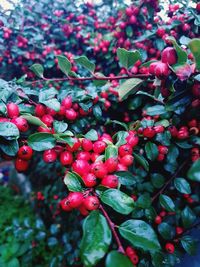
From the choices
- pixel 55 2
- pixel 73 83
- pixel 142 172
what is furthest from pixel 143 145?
pixel 55 2

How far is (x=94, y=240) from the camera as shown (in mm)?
734

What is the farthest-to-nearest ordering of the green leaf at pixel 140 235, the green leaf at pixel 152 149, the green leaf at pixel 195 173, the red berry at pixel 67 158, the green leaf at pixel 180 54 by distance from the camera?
the green leaf at pixel 152 149 < the red berry at pixel 67 158 < the green leaf at pixel 180 54 < the green leaf at pixel 140 235 < the green leaf at pixel 195 173

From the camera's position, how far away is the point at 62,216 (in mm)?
3055

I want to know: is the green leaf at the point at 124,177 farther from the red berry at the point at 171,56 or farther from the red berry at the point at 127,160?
the red berry at the point at 171,56

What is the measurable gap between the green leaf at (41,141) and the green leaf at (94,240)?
1.21 feet

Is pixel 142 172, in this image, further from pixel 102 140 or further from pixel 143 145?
pixel 102 140

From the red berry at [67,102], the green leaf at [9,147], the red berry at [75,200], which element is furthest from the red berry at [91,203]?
the red berry at [67,102]

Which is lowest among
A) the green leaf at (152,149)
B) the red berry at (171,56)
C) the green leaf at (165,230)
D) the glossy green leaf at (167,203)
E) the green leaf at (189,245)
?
the green leaf at (189,245)

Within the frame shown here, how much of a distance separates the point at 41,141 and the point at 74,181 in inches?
9.3

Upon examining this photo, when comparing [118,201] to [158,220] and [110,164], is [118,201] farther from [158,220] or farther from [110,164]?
[158,220]

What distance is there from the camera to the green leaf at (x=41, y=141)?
3.39ft

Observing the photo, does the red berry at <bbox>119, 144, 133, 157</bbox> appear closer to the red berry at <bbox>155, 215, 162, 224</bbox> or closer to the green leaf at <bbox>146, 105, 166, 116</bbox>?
the green leaf at <bbox>146, 105, 166, 116</bbox>

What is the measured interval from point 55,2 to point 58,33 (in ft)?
1.14

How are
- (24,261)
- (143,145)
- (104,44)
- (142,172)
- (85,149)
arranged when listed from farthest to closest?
(24,261)
(104,44)
(142,172)
(143,145)
(85,149)
